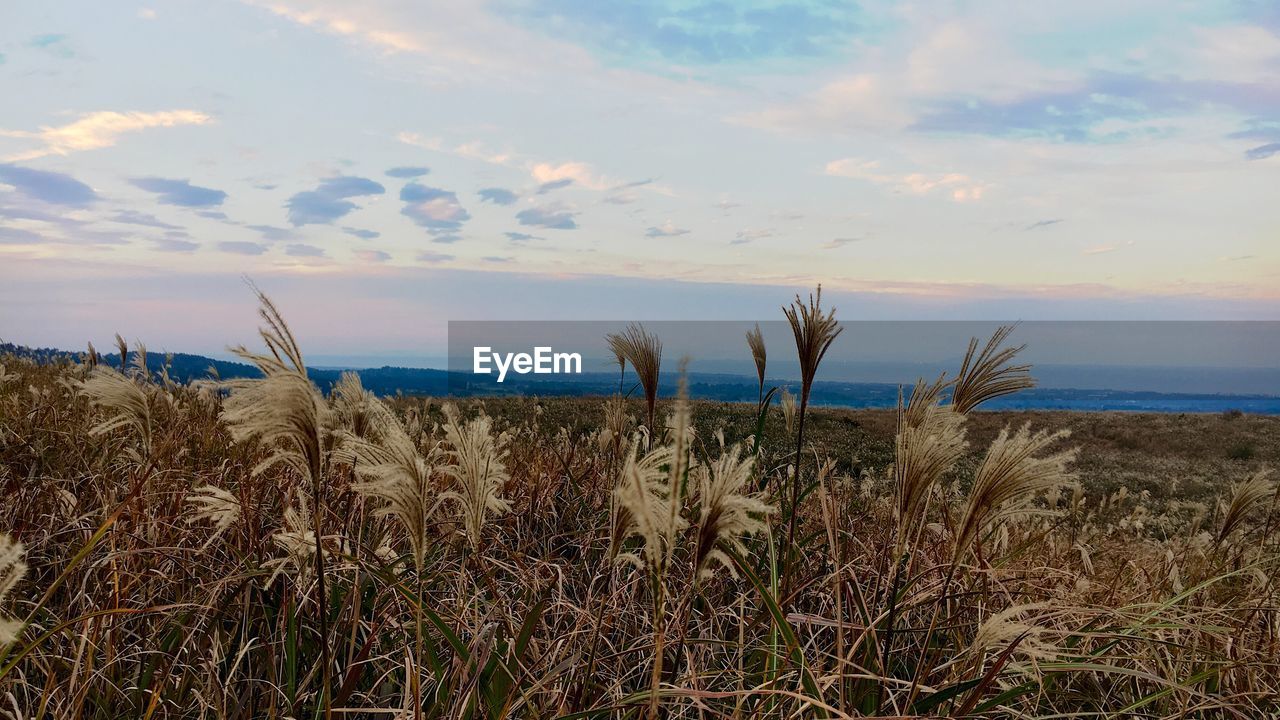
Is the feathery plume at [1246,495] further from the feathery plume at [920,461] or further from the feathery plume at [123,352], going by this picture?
the feathery plume at [123,352]

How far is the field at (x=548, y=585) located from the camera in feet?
7.40

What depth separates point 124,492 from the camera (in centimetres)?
477

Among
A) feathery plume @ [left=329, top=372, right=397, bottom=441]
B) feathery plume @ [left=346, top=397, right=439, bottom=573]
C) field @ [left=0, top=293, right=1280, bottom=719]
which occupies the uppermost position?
feathery plume @ [left=329, top=372, right=397, bottom=441]

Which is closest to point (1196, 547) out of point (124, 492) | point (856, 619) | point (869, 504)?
point (869, 504)

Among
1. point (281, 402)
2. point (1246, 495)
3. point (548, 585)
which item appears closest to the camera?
point (281, 402)

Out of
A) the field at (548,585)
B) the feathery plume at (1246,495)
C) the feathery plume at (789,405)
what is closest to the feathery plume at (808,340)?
the field at (548,585)

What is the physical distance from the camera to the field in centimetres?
226

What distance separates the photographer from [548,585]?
128 inches

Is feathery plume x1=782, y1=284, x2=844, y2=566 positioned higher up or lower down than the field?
higher up

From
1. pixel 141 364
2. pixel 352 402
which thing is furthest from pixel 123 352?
pixel 352 402

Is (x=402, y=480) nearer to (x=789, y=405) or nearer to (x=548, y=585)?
(x=548, y=585)

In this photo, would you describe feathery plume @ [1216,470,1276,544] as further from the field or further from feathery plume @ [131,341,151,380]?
feathery plume @ [131,341,151,380]

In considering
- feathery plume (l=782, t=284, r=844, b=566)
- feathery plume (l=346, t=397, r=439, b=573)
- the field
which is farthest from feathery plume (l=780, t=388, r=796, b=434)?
feathery plume (l=346, t=397, r=439, b=573)

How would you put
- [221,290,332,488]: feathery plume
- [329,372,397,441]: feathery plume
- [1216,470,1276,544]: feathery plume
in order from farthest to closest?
[1216,470,1276,544]: feathery plume < [329,372,397,441]: feathery plume < [221,290,332,488]: feathery plume
